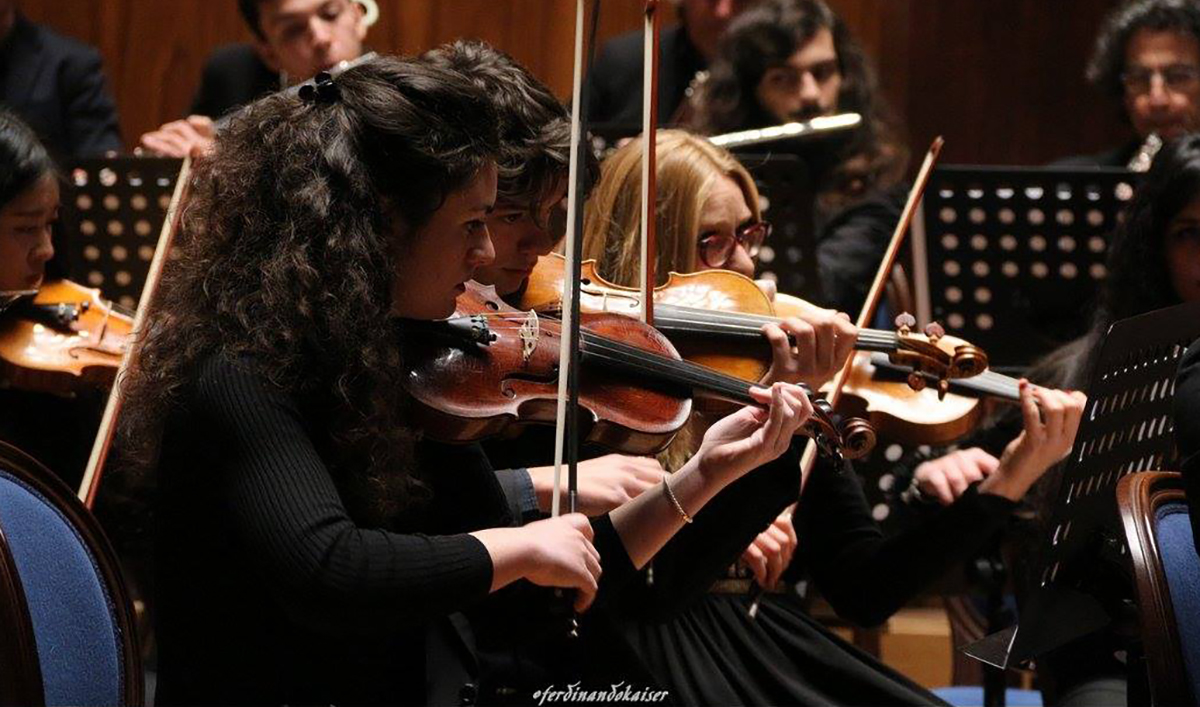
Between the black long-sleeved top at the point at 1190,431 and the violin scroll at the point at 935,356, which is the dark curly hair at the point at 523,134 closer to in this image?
the violin scroll at the point at 935,356

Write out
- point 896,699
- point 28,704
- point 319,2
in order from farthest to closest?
point 319,2 → point 896,699 → point 28,704

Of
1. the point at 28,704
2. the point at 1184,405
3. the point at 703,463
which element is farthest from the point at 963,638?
the point at 28,704

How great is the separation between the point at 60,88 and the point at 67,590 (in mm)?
2068

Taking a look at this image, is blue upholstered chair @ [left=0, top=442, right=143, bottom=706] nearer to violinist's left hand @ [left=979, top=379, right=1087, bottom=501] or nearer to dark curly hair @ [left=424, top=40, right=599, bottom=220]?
dark curly hair @ [left=424, top=40, right=599, bottom=220]

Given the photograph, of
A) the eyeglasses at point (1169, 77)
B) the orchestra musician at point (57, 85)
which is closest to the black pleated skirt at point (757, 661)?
A: the eyeglasses at point (1169, 77)

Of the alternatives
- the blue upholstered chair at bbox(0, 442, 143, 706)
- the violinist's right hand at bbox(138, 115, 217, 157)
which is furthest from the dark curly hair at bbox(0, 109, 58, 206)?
the blue upholstered chair at bbox(0, 442, 143, 706)

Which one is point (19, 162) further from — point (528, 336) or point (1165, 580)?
point (1165, 580)

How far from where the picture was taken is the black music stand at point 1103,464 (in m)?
1.44

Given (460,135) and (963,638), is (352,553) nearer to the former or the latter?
(460,135)

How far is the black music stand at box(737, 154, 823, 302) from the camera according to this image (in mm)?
2316

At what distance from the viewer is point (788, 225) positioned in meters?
2.32

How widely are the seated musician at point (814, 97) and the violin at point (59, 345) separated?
122cm

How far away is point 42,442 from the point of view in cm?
212

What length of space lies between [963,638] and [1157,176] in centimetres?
87
